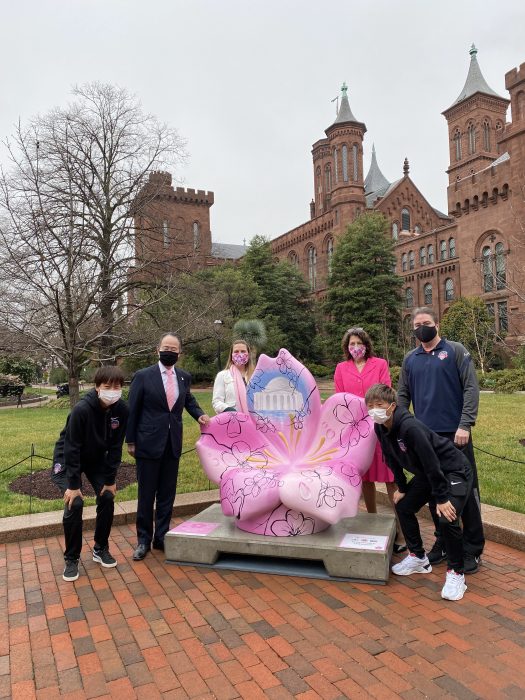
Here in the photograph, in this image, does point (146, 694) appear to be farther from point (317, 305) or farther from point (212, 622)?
point (317, 305)

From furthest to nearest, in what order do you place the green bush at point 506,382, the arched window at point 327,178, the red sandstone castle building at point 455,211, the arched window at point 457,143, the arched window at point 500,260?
the arched window at point 327,178 → the arched window at point 457,143 → the arched window at point 500,260 → the red sandstone castle building at point 455,211 → the green bush at point 506,382

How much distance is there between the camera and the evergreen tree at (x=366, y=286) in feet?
112

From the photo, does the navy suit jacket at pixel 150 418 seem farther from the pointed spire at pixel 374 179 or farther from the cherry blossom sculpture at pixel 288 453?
the pointed spire at pixel 374 179

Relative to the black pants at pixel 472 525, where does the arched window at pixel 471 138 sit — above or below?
above

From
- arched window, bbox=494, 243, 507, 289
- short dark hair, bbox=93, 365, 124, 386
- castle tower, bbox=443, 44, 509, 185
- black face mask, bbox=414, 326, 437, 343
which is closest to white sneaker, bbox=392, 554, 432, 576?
black face mask, bbox=414, 326, 437, 343

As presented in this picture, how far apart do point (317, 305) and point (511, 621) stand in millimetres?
39125

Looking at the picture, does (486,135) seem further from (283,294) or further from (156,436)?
(156,436)

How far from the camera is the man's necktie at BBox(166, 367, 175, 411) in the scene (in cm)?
483

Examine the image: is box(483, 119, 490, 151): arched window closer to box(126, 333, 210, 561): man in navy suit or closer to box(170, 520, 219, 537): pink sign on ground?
box(126, 333, 210, 561): man in navy suit

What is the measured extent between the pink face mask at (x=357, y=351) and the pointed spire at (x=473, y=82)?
63502 millimetres

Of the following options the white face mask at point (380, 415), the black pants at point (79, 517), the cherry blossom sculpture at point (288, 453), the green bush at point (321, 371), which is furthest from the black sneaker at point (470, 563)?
the green bush at point (321, 371)

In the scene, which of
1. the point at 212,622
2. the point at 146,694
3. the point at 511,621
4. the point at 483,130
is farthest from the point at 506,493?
the point at 483,130

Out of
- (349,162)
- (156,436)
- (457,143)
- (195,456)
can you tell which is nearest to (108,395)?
(156,436)

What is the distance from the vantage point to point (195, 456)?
363 inches
